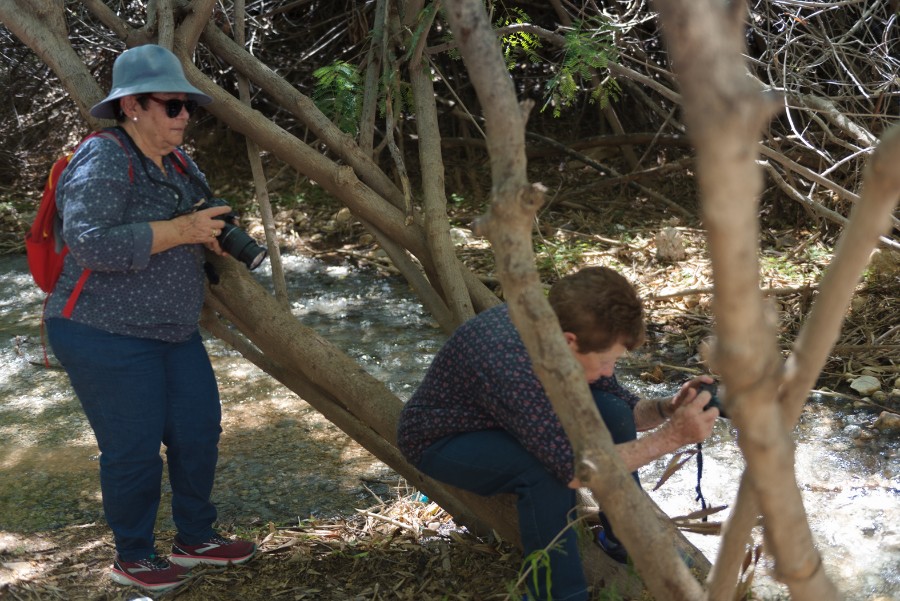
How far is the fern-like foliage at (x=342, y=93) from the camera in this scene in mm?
3869

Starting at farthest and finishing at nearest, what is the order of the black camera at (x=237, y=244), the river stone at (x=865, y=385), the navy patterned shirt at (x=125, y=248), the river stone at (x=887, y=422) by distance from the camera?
the river stone at (x=865, y=385)
the river stone at (x=887, y=422)
the black camera at (x=237, y=244)
the navy patterned shirt at (x=125, y=248)

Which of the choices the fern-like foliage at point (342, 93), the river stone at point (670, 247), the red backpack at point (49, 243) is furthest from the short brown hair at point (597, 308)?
the river stone at point (670, 247)

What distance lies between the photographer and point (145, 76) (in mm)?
2783

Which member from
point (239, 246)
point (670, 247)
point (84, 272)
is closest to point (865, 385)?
point (670, 247)

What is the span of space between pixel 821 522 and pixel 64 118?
7446 mm

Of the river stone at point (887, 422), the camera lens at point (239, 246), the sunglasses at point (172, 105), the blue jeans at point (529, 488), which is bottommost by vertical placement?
the river stone at point (887, 422)

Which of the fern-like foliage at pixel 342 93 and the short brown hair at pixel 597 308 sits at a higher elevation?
the fern-like foliage at pixel 342 93

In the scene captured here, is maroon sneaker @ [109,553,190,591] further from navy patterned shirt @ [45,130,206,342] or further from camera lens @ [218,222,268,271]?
camera lens @ [218,222,268,271]

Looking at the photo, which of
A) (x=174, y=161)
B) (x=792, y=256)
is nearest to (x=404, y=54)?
(x=174, y=161)

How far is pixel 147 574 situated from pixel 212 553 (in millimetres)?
220

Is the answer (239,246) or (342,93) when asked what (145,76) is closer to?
(239,246)

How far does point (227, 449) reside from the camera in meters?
4.20

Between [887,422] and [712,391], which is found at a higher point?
[712,391]

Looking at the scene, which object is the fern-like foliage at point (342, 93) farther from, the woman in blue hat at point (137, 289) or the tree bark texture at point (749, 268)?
the tree bark texture at point (749, 268)
